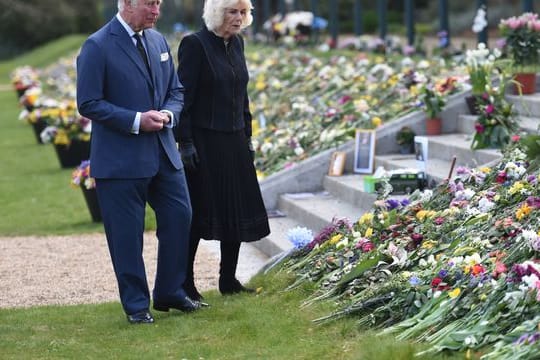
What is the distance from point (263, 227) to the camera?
694 centimetres

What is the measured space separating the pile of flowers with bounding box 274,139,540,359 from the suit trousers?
78cm

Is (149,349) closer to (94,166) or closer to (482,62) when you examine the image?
(94,166)

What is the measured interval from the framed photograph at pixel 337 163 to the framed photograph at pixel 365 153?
11 cm

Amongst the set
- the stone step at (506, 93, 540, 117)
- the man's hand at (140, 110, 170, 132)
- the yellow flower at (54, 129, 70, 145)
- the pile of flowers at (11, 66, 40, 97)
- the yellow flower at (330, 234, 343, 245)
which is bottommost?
the pile of flowers at (11, 66, 40, 97)

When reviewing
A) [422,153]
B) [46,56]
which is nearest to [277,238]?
[422,153]

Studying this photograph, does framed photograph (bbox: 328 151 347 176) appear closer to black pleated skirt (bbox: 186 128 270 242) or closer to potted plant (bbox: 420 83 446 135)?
potted plant (bbox: 420 83 446 135)

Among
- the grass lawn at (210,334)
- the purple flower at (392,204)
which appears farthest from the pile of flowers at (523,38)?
the grass lawn at (210,334)

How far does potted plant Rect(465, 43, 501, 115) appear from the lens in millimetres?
9484

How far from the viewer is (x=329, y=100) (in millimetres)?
12734

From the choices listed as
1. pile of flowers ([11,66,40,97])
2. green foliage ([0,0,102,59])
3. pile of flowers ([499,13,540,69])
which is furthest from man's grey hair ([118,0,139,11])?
green foliage ([0,0,102,59])

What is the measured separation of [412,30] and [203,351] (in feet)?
36.6

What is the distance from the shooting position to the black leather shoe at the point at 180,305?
6551 millimetres

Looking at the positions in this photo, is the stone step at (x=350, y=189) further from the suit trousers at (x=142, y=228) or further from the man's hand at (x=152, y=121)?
the man's hand at (x=152, y=121)

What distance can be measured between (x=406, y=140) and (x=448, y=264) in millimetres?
4263
